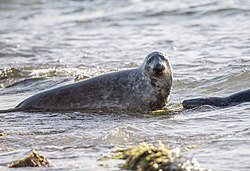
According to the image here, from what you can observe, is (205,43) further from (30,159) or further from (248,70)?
(30,159)

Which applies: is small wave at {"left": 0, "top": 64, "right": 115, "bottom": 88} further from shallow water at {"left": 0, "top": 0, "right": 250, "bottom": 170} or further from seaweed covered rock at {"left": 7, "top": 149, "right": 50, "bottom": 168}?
seaweed covered rock at {"left": 7, "top": 149, "right": 50, "bottom": 168}

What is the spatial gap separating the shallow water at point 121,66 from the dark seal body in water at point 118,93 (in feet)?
0.86

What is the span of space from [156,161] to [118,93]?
286cm

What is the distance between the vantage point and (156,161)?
379 cm

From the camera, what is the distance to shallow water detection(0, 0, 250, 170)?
478 cm

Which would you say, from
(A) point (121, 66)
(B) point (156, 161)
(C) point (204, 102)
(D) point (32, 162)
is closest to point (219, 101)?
(C) point (204, 102)

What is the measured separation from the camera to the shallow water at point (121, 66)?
4.78 metres

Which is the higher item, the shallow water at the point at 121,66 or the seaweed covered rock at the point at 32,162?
the seaweed covered rock at the point at 32,162

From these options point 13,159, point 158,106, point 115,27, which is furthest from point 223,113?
point 115,27

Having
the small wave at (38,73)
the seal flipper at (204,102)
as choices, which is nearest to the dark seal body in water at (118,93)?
the seal flipper at (204,102)

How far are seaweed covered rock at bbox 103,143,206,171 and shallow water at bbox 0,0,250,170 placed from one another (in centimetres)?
14

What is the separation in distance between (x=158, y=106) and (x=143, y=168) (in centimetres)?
266

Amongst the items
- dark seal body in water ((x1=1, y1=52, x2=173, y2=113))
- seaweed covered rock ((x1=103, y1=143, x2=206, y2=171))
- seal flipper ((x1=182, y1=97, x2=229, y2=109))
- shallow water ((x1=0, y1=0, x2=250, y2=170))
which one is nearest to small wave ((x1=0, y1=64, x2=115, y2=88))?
shallow water ((x1=0, y1=0, x2=250, y2=170))

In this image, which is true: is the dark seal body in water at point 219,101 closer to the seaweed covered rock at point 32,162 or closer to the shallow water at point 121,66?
the shallow water at point 121,66
